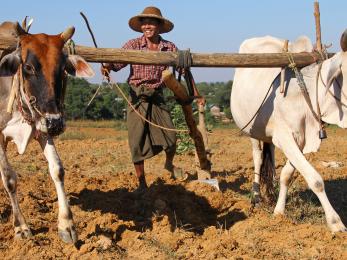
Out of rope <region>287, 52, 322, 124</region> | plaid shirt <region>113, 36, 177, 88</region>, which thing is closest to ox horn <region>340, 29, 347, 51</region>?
rope <region>287, 52, 322, 124</region>

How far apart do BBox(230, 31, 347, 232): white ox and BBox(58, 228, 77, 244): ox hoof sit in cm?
202

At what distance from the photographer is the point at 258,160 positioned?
6.83 m

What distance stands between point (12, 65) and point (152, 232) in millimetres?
1782

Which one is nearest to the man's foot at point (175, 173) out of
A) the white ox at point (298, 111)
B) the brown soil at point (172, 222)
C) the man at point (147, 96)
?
the brown soil at point (172, 222)

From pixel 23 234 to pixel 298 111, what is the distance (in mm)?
2631

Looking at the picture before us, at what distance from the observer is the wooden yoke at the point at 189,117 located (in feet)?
17.6

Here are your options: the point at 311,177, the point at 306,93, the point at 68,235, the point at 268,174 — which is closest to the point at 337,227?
the point at 311,177

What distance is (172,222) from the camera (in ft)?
16.7

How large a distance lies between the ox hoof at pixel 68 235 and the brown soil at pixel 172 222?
0.15ft

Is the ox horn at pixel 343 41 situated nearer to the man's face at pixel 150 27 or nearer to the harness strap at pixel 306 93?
the harness strap at pixel 306 93

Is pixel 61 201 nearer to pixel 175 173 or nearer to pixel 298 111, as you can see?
pixel 298 111

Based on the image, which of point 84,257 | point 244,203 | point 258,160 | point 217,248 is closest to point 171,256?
point 217,248

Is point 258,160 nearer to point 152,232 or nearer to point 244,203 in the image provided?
point 244,203

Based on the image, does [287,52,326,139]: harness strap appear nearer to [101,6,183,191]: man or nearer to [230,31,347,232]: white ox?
[230,31,347,232]: white ox
